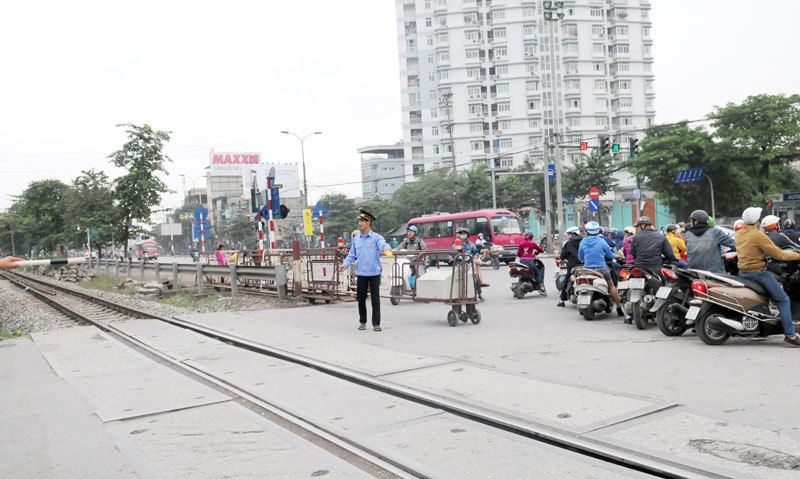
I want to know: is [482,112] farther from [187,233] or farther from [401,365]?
[401,365]

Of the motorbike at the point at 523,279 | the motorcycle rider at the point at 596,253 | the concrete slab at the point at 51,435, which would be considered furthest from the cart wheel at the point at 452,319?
the concrete slab at the point at 51,435

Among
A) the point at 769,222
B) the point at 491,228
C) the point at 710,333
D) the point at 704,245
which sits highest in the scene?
the point at 491,228

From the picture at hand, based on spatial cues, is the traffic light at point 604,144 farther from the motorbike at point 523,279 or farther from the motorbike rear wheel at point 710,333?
the motorbike rear wheel at point 710,333

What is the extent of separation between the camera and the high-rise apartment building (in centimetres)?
8800

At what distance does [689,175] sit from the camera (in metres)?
42.0

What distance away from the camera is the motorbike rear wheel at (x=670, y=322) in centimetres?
802

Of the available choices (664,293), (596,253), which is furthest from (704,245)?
(596,253)

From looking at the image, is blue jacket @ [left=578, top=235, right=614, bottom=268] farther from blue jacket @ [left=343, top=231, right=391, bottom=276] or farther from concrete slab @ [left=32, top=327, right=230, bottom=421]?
concrete slab @ [left=32, top=327, right=230, bottom=421]

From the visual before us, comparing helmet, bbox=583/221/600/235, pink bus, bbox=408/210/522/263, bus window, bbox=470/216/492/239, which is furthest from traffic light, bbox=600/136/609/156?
helmet, bbox=583/221/600/235

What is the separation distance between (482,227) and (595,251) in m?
21.0

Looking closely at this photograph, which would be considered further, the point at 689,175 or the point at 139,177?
the point at 689,175

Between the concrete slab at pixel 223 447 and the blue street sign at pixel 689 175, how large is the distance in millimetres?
42082

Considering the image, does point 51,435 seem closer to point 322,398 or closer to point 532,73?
point 322,398

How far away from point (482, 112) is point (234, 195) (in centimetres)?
4137
